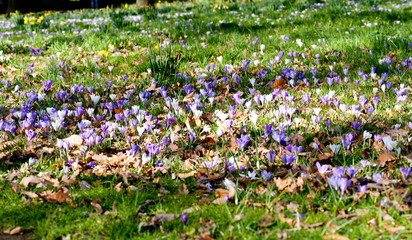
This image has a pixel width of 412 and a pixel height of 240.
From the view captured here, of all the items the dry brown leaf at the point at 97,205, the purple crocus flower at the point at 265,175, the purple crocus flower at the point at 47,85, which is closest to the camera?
the dry brown leaf at the point at 97,205

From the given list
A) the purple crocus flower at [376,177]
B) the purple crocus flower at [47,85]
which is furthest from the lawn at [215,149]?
the purple crocus flower at [47,85]

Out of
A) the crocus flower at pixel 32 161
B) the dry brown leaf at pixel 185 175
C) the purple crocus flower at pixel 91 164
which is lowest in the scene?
the dry brown leaf at pixel 185 175

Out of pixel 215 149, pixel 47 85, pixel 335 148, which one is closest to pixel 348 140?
pixel 335 148

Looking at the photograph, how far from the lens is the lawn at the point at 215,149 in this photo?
191cm

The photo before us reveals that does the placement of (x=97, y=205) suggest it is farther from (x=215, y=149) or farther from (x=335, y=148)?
(x=335, y=148)

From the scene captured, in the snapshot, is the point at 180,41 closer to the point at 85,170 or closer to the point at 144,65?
the point at 144,65

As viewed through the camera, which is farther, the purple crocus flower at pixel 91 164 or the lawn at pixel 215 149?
the purple crocus flower at pixel 91 164

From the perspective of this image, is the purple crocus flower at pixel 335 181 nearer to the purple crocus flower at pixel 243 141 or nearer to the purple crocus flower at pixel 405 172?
the purple crocus flower at pixel 405 172

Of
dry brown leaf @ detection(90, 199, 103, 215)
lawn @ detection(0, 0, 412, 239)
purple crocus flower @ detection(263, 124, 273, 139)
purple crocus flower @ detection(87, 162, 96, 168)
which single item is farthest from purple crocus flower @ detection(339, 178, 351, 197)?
purple crocus flower @ detection(87, 162, 96, 168)

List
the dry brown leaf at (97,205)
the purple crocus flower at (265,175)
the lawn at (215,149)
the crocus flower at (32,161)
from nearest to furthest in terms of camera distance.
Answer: the lawn at (215,149) < the dry brown leaf at (97,205) < the purple crocus flower at (265,175) < the crocus flower at (32,161)

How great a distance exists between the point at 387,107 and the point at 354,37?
9.23 ft

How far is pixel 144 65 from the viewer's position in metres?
5.33

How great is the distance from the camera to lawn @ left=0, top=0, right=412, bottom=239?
1.91 m

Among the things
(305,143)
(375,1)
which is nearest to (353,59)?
(305,143)
